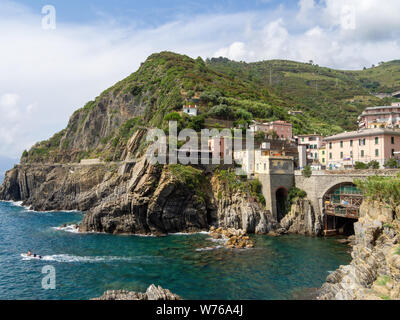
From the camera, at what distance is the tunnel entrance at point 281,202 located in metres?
49.7

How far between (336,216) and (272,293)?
26.5 metres

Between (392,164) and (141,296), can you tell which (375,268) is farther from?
(392,164)

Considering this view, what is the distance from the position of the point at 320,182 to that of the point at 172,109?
44590 millimetres

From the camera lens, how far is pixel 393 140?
4547cm

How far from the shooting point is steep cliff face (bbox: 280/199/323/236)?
151 ft

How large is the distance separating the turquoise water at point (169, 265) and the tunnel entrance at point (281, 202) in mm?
5935

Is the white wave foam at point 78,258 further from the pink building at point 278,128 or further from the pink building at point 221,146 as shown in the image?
the pink building at point 278,128

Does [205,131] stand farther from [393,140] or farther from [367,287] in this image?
[367,287]

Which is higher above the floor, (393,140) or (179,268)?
(393,140)

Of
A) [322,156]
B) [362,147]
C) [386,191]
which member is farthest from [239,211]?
[386,191]

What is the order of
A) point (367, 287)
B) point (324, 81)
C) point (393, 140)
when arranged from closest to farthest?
point (367, 287), point (393, 140), point (324, 81)

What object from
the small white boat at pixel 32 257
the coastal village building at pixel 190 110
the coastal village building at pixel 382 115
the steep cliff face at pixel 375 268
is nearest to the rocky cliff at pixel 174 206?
the small white boat at pixel 32 257

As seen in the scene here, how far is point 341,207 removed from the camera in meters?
43.9
